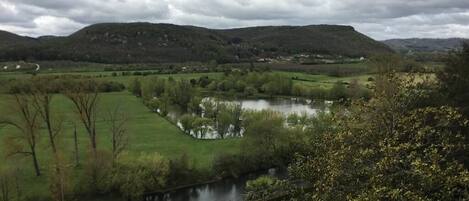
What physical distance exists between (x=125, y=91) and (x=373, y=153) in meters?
102

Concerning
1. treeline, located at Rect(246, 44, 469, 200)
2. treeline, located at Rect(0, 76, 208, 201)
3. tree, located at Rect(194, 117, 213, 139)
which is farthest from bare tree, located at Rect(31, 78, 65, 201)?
treeline, located at Rect(246, 44, 469, 200)

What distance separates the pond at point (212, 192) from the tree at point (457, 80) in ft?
62.7

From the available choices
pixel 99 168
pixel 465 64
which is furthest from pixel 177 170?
pixel 465 64

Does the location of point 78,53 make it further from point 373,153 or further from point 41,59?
point 373,153

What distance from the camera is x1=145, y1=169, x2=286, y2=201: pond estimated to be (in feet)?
133

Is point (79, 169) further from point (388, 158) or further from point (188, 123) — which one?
point (388, 158)

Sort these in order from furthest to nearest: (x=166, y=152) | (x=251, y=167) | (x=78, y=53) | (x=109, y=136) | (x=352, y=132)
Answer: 1. (x=78, y=53)
2. (x=109, y=136)
3. (x=166, y=152)
4. (x=251, y=167)
5. (x=352, y=132)

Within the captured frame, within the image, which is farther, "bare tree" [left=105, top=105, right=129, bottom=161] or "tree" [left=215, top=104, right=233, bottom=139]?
"tree" [left=215, top=104, right=233, bottom=139]

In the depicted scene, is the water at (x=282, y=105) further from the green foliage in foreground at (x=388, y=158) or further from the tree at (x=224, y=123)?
the green foliage in foreground at (x=388, y=158)

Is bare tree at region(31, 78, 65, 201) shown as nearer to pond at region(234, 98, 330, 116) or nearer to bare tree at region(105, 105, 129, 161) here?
bare tree at region(105, 105, 129, 161)

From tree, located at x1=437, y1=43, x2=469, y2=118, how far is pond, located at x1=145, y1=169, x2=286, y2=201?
19108 mm

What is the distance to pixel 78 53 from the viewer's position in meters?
184

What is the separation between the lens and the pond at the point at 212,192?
133 ft

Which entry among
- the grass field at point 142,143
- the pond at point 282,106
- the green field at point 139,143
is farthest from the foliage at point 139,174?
the pond at point 282,106
